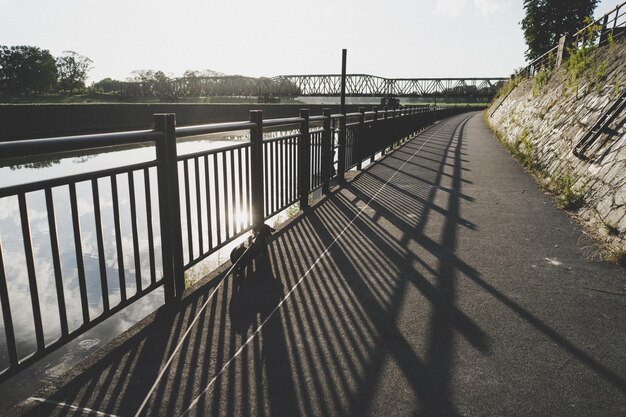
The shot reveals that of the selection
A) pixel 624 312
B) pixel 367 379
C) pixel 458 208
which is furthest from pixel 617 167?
pixel 367 379

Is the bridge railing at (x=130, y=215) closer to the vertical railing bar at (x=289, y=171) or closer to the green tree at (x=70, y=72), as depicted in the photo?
the vertical railing bar at (x=289, y=171)

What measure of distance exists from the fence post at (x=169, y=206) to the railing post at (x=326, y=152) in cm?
408

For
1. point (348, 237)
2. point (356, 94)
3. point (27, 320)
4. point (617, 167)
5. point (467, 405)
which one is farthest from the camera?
point (356, 94)

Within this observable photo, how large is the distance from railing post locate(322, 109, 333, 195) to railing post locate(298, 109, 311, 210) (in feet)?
2.61

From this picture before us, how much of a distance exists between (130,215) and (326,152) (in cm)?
324

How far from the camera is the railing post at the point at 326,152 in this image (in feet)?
23.5

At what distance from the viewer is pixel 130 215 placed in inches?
244

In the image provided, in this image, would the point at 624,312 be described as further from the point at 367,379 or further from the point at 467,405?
the point at 367,379

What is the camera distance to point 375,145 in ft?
37.9

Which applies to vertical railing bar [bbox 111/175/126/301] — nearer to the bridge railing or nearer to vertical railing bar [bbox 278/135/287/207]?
the bridge railing

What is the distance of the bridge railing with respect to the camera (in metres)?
2.42

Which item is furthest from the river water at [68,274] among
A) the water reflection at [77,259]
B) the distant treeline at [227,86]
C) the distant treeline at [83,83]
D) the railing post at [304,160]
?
the distant treeline at [227,86]

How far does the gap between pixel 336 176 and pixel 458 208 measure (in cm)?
282

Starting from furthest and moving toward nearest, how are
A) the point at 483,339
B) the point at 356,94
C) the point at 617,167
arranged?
1. the point at 356,94
2. the point at 617,167
3. the point at 483,339
